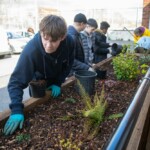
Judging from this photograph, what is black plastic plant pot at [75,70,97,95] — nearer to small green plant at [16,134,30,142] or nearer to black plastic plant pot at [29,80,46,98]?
black plastic plant pot at [29,80,46,98]

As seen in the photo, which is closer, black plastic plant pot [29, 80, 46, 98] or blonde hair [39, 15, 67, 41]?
blonde hair [39, 15, 67, 41]

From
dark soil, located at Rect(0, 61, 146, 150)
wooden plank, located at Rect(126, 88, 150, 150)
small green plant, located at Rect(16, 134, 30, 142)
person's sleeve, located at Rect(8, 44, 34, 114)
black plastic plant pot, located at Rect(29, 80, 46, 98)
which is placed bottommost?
dark soil, located at Rect(0, 61, 146, 150)

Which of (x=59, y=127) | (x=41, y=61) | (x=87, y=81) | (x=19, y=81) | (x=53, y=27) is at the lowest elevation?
(x=59, y=127)

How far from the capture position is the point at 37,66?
7.18 feet

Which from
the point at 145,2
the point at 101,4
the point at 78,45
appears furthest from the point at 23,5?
the point at 78,45

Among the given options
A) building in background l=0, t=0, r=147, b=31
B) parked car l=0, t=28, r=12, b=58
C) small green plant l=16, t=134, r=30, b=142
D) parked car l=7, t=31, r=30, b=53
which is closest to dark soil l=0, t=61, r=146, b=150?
small green plant l=16, t=134, r=30, b=142

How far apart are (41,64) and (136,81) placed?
1665mm

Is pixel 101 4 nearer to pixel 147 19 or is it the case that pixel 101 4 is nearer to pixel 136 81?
pixel 147 19

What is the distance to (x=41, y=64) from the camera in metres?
2.19

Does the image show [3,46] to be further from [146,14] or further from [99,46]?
[99,46]

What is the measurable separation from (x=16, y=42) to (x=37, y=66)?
41.3ft

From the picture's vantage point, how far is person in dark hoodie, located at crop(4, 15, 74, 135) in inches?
72.8

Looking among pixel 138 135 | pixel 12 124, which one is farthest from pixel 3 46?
pixel 138 135

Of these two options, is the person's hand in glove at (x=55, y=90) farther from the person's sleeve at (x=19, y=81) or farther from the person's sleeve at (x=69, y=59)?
the person's sleeve at (x=19, y=81)
